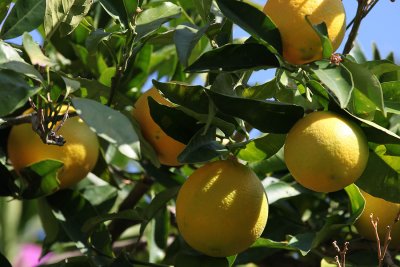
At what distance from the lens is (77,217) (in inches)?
61.8

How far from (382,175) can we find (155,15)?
0.47 m

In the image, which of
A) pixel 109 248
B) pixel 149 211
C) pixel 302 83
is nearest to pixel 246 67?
pixel 302 83

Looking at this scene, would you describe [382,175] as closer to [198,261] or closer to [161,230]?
[198,261]

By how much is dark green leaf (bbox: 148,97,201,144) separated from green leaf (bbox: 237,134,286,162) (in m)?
0.09

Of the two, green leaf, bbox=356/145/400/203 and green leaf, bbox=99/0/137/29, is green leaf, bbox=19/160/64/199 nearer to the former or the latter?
green leaf, bbox=99/0/137/29

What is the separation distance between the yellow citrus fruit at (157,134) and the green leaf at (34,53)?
291mm

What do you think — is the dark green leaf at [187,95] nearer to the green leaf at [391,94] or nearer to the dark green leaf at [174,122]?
the dark green leaf at [174,122]

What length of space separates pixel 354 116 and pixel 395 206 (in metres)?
0.36

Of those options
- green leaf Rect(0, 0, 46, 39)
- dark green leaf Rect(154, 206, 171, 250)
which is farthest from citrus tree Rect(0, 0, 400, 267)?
dark green leaf Rect(154, 206, 171, 250)

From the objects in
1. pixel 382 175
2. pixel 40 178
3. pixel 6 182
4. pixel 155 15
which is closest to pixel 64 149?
pixel 40 178

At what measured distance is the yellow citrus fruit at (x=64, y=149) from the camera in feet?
4.58

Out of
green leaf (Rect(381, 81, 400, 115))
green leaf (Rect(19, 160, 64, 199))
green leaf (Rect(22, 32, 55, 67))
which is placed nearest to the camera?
green leaf (Rect(22, 32, 55, 67))

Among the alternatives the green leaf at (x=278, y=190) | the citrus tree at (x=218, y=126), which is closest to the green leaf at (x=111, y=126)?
the citrus tree at (x=218, y=126)

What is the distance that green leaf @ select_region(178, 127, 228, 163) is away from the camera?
3.84 feet
